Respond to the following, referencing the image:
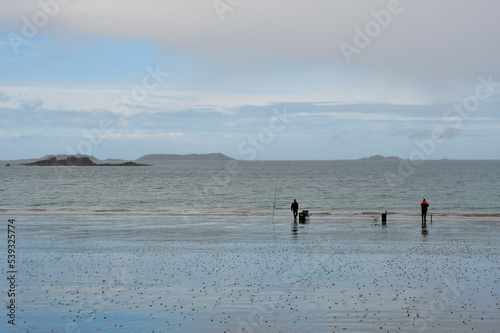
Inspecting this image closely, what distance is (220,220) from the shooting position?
4838 cm

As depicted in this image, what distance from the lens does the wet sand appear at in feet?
52.2

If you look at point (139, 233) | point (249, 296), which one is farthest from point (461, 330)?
point (139, 233)

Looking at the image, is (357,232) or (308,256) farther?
(357,232)

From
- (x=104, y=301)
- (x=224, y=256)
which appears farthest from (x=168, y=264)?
(x=104, y=301)

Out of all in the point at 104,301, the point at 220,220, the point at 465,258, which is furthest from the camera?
the point at 220,220

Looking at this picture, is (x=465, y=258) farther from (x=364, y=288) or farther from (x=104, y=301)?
(x=104, y=301)

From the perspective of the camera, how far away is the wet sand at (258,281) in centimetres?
1591

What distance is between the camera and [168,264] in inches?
968

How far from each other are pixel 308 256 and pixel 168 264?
707cm

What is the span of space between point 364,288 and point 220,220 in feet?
96.6

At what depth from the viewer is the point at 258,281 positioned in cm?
2088

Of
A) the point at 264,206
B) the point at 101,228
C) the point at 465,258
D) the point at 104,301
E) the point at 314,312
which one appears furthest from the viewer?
the point at 264,206

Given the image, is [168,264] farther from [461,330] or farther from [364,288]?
[461,330]

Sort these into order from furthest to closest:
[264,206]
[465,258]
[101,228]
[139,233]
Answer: [264,206] → [101,228] → [139,233] → [465,258]
